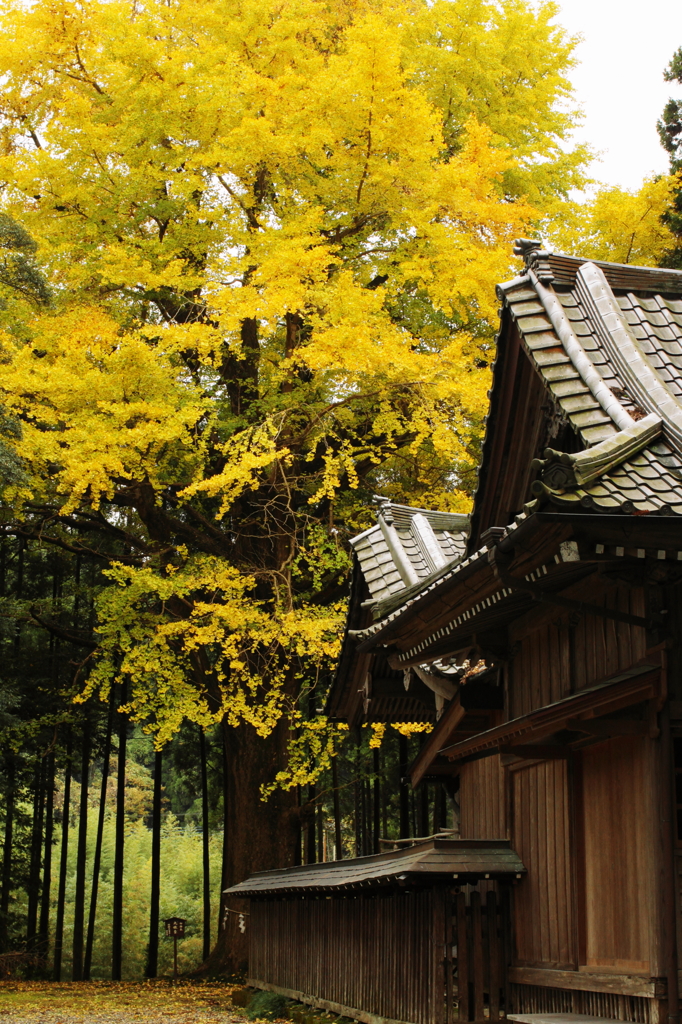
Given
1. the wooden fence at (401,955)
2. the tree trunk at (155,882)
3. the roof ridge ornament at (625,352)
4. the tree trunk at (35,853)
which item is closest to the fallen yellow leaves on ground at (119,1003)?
the wooden fence at (401,955)

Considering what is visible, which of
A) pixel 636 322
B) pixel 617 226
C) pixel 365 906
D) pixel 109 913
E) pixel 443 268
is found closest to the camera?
pixel 636 322

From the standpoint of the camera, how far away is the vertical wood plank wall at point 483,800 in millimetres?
9352

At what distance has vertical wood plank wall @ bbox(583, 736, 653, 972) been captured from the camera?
6.08 m

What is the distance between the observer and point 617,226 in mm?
16906

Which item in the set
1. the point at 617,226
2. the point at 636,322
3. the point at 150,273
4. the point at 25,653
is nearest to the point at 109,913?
the point at 25,653

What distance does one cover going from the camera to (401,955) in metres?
9.13

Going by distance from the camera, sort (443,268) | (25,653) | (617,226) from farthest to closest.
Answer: (25,653), (617,226), (443,268)

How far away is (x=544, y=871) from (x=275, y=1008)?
6820 millimetres

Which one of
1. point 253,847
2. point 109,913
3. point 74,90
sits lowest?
point 109,913

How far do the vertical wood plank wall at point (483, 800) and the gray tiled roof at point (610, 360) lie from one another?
13.6 feet

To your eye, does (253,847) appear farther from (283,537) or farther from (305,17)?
(305,17)

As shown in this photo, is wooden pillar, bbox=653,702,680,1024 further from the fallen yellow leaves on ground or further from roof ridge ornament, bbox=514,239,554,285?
the fallen yellow leaves on ground

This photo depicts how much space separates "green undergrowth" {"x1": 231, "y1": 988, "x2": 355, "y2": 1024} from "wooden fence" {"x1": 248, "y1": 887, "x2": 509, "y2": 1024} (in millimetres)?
123

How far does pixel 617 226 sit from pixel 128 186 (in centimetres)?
816
